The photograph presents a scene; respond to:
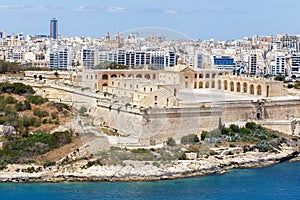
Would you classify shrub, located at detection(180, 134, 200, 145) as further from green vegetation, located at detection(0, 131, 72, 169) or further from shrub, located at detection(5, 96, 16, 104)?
shrub, located at detection(5, 96, 16, 104)

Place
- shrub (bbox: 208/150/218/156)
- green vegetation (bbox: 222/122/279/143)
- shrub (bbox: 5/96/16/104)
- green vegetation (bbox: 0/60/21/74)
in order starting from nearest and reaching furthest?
shrub (bbox: 208/150/218/156) → green vegetation (bbox: 222/122/279/143) → shrub (bbox: 5/96/16/104) → green vegetation (bbox: 0/60/21/74)

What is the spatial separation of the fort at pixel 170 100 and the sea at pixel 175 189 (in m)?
2.62

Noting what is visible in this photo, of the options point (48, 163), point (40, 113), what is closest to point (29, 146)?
point (48, 163)

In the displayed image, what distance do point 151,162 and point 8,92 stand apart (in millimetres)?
8426

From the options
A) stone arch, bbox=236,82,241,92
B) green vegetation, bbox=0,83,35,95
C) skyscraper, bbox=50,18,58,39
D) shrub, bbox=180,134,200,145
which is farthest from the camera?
skyscraper, bbox=50,18,58,39

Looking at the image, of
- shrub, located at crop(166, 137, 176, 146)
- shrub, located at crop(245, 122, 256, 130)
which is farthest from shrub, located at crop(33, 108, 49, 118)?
shrub, located at crop(245, 122, 256, 130)

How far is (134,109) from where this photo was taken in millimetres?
18328

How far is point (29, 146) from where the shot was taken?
16.7 meters

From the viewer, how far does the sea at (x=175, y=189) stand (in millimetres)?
14305

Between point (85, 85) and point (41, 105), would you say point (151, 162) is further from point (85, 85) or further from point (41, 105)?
point (85, 85)

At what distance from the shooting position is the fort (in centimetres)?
1841

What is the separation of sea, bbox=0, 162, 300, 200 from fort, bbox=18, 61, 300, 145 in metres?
2.62

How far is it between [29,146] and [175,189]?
165 inches

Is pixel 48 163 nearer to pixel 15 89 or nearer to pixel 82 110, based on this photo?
pixel 82 110
